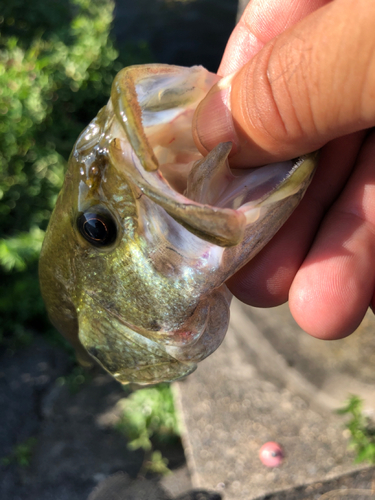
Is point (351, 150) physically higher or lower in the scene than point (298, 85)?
lower

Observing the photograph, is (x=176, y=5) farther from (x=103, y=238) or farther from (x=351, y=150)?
(x=103, y=238)

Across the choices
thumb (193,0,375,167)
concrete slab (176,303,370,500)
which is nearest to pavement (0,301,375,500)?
concrete slab (176,303,370,500)

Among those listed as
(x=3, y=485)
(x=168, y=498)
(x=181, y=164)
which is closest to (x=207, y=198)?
(x=181, y=164)

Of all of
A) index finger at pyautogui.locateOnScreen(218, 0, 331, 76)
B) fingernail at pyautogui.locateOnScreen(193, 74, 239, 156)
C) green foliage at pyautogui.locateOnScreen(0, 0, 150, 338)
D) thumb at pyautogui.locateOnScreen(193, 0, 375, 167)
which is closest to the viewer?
A: thumb at pyautogui.locateOnScreen(193, 0, 375, 167)

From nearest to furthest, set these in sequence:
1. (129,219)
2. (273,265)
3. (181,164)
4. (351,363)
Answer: (129,219) → (181,164) → (273,265) → (351,363)

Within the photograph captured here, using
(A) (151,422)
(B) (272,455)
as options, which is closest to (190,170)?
(B) (272,455)

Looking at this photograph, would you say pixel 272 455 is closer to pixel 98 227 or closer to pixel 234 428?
pixel 234 428

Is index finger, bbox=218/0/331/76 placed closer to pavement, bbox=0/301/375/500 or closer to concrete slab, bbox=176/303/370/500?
pavement, bbox=0/301/375/500
